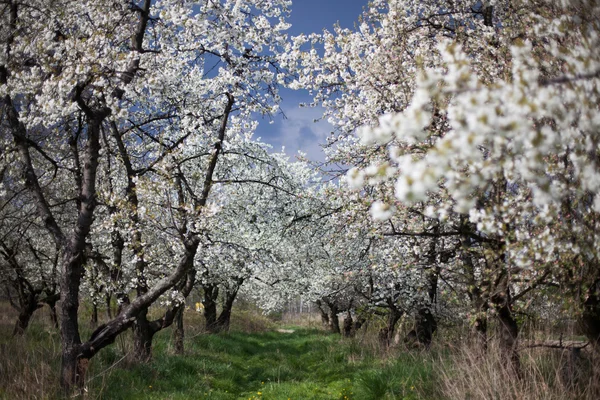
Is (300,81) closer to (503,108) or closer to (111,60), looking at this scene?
(111,60)

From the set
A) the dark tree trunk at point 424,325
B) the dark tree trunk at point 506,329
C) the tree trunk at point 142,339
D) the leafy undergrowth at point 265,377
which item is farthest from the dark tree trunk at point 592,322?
the tree trunk at point 142,339

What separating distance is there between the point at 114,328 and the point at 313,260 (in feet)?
54.2

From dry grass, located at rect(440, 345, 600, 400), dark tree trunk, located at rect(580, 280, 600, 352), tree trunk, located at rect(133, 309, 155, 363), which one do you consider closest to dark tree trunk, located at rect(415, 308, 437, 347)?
dry grass, located at rect(440, 345, 600, 400)

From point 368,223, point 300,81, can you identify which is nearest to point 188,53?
point 300,81

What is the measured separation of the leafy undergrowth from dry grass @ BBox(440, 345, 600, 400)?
3.10 feet

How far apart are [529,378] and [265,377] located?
25.1 ft

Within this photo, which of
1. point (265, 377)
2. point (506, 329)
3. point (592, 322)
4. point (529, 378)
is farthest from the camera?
point (265, 377)

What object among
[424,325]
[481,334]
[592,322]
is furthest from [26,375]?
[424,325]

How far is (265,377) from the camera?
1159cm

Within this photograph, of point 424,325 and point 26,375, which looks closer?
point 26,375

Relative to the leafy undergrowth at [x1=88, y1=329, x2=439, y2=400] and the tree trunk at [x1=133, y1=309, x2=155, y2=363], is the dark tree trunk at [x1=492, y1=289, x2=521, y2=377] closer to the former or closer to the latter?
the leafy undergrowth at [x1=88, y1=329, x2=439, y2=400]

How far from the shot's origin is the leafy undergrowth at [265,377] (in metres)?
7.59

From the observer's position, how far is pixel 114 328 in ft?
23.4

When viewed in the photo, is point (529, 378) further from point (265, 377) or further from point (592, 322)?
point (265, 377)
